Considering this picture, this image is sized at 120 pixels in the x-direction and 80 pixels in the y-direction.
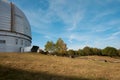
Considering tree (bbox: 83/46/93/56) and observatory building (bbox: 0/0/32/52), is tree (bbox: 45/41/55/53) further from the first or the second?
observatory building (bbox: 0/0/32/52)

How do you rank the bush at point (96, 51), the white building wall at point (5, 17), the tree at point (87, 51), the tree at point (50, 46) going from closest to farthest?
the white building wall at point (5, 17) → the tree at point (87, 51) → the tree at point (50, 46) → the bush at point (96, 51)

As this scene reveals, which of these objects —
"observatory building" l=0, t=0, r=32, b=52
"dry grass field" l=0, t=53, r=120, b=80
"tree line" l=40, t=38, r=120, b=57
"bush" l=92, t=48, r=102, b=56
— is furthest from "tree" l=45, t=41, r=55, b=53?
"dry grass field" l=0, t=53, r=120, b=80

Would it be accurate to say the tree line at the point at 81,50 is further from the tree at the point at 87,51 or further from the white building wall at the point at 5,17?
the white building wall at the point at 5,17

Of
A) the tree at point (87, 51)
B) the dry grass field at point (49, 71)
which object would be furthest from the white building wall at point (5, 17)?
the tree at point (87, 51)

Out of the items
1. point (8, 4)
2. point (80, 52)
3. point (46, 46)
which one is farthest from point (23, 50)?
point (80, 52)

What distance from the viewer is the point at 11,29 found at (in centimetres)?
4075

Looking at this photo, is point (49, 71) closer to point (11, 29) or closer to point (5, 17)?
point (11, 29)

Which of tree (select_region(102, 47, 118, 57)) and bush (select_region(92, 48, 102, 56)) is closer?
tree (select_region(102, 47, 118, 57))

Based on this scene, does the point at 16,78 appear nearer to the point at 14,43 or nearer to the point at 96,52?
the point at 14,43

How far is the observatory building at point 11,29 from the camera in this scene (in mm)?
39406

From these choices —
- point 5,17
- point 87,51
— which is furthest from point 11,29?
point 87,51

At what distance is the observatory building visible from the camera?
39406mm

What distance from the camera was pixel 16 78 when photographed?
13062 millimetres

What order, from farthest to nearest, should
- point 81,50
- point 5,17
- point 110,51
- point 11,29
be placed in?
point 81,50, point 110,51, point 11,29, point 5,17
